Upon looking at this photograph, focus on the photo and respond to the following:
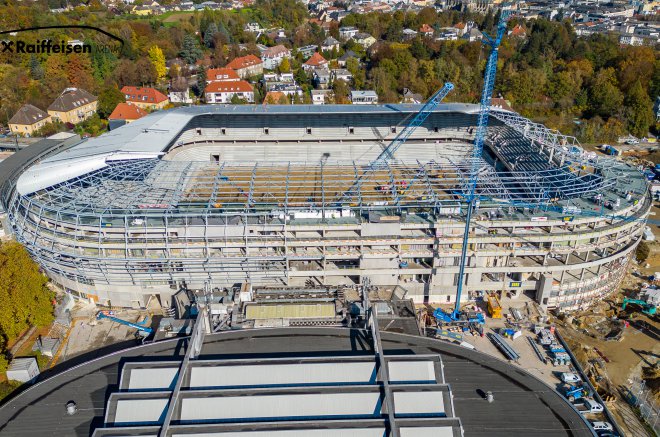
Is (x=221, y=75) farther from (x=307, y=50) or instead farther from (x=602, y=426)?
(x=602, y=426)

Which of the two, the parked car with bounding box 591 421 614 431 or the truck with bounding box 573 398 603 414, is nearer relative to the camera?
the parked car with bounding box 591 421 614 431

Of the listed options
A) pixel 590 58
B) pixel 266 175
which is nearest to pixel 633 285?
pixel 266 175

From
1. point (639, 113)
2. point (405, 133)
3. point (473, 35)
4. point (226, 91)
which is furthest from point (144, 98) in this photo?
point (639, 113)

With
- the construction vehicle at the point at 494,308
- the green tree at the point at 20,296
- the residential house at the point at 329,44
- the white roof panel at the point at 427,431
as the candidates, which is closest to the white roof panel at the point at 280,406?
the white roof panel at the point at 427,431

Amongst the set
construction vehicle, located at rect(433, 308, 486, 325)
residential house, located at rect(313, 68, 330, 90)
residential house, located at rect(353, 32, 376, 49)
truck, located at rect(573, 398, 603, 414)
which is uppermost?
residential house, located at rect(353, 32, 376, 49)

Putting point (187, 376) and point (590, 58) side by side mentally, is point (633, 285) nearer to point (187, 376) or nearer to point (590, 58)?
point (187, 376)

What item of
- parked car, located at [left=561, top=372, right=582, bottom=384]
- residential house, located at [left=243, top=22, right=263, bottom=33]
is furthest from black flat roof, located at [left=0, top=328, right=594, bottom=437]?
residential house, located at [left=243, top=22, right=263, bottom=33]

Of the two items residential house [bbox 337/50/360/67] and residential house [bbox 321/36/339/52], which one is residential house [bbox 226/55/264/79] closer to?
residential house [bbox 337/50/360/67]
